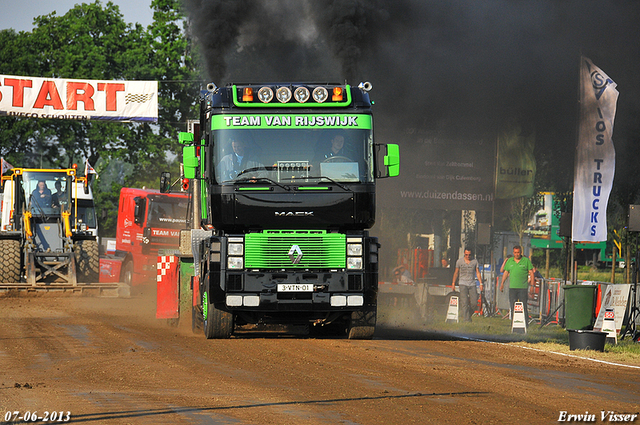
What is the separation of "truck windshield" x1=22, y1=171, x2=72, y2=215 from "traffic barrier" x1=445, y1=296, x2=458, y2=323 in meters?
11.8

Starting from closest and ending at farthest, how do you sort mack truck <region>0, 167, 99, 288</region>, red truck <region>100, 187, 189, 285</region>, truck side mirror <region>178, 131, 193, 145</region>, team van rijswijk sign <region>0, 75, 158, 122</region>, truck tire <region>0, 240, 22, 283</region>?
1. truck side mirror <region>178, 131, 193, 145</region>
2. truck tire <region>0, 240, 22, 283</region>
3. mack truck <region>0, 167, 99, 288</region>
4. team van rijswijk sign <region>0, 75, 158, 122</region>
5. red truck <region>100, 187, 189, 285</region>

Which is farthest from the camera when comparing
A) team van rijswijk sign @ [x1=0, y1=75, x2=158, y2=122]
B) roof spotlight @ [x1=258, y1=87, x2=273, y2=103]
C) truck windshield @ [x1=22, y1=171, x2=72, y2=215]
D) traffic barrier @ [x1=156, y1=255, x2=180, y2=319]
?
team van rijswijk sign @ [x1=0, y1=75, x2=158, y2=122]

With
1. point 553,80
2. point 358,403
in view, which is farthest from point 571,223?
point 358,403

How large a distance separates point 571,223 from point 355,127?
6972 mm

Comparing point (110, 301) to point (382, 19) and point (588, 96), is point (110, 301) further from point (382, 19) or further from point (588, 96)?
point (588, 96)

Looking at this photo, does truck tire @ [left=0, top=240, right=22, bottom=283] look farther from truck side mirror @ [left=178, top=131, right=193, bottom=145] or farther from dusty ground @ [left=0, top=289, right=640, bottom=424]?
truck side mirror @ [left=178, top=131, right=193, bottom=145]

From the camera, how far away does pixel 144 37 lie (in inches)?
1847

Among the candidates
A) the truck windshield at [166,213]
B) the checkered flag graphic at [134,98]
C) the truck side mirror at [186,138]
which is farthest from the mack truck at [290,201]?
the truck windshield at [166,213]

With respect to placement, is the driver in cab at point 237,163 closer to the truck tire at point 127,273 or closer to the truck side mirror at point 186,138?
the truck side mirror at point 186,138

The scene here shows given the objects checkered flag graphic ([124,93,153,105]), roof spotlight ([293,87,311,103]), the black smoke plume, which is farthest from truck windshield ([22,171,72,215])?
roof spotlight ([293,87,311,103])

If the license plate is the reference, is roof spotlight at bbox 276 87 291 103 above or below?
above

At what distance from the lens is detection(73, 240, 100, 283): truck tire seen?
76.3 ft

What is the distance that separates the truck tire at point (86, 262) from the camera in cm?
2327

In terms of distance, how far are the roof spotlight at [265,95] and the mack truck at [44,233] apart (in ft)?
40.9
